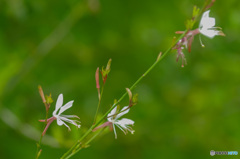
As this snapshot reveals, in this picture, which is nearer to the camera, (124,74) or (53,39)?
(53,39)

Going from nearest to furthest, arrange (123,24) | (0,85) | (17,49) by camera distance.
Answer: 1. (0,85)
2. (17,49)
3. (123,24)

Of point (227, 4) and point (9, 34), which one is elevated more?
point (227, 4)

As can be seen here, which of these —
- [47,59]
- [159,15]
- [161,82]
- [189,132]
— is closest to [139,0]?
[159,15]

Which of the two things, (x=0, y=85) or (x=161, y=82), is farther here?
(x=161, y=82)

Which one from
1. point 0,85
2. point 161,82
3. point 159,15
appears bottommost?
point 0,85

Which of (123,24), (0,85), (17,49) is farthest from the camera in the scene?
(123,24)

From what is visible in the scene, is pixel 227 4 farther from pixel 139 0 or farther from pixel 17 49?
pixel 17 49
